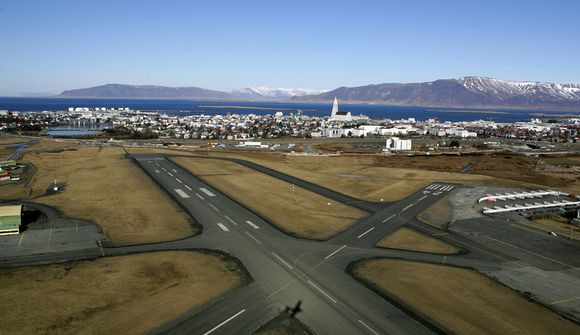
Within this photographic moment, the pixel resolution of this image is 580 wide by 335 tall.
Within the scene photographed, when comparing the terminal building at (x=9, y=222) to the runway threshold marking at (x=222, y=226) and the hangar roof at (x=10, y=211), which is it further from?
the runway threshold marking at (x=222, y=226)

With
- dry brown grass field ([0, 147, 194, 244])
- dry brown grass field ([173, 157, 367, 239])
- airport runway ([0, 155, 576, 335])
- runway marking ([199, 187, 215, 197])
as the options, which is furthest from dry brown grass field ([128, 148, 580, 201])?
dry brown grass field ([0, 147, 194, 244])

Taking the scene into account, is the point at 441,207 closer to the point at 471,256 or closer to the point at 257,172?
the point at 471,256

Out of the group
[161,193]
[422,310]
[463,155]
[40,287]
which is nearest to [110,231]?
[40,287]

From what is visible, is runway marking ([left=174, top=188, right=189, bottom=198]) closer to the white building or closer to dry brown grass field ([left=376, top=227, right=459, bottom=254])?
dry brown grass field ([left=376, top=227, right=459, bottom=254])

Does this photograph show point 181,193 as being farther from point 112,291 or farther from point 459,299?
point 459,299

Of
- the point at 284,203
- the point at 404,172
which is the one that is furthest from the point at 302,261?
the point at 404,172
